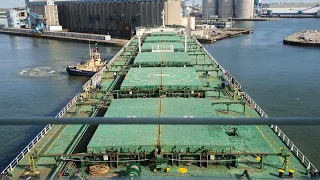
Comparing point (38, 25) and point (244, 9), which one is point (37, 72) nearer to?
point (38, 25)

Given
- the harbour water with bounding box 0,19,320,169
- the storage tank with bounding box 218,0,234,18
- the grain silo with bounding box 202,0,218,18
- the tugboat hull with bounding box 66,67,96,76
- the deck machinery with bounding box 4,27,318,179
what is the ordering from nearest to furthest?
the deck machinery with bounding box 4,27,318,179 → the harbour water with bounding box 0,19,320,169 → the tugboat hull with bounding box 66,67,96,76 → the storage tank with bounding box 218,0,234,18 → the grain silo with bounding box 202,0,218,18

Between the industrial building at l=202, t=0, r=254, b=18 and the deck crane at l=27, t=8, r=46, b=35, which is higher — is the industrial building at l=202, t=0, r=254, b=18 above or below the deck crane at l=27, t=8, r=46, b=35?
above

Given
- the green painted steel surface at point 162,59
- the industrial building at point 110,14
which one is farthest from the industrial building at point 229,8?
the green painted steel surface at point 162,59

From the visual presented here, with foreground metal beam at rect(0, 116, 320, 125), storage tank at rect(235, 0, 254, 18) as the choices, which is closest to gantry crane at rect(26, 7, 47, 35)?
foreground metal beam at rect(0, 116, 320, 125)

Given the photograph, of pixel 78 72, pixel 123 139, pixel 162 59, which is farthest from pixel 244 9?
pixel 123 139

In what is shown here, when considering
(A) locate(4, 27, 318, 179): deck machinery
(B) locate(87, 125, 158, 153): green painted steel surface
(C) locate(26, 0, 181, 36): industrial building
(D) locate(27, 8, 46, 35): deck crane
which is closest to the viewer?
(A) locate(4, 27, 318, 179): deck machinery

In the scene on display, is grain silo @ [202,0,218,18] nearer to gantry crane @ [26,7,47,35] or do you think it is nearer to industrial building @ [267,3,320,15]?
industrial building @ [267,3,320,15]

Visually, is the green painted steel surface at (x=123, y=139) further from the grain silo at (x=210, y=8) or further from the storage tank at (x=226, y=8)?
the grain silo at (x=210, y=8)
